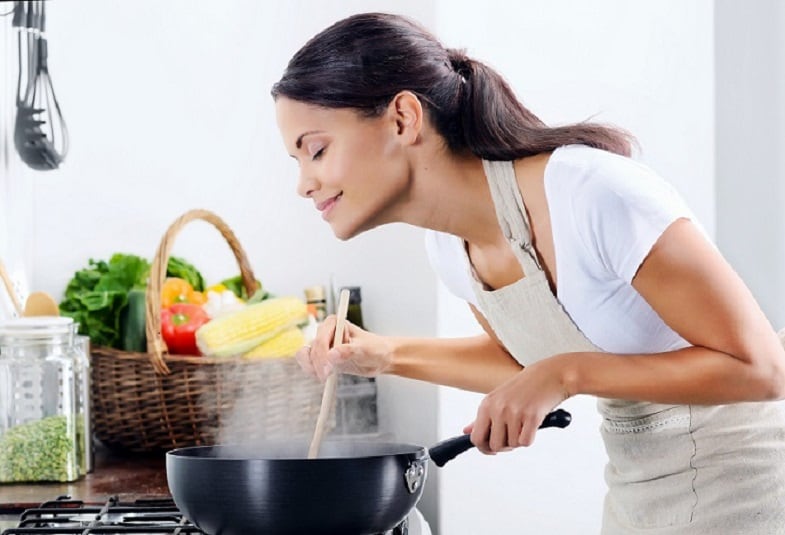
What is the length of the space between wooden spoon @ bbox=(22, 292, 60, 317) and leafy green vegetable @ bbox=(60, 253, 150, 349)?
0.21 m

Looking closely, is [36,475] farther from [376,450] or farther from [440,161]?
[440,161]

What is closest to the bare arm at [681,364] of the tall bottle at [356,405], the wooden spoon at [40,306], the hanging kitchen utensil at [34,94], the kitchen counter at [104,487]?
the kitchen counter at [104,487]

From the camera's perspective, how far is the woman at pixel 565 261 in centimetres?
116

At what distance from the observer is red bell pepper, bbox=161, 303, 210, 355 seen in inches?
79.7

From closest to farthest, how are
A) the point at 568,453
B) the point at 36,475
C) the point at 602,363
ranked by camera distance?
the point at 602,363, the point at 36,475, the point at 568,453

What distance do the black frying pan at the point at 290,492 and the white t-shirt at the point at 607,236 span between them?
0.29 metres

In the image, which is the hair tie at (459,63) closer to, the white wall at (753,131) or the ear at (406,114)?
the ear at (406,114)

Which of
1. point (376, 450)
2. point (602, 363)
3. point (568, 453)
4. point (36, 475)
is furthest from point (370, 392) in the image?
point (602, 363)

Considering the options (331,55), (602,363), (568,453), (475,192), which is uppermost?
(331,55)

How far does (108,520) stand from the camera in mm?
1308

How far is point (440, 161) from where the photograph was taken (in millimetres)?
1368

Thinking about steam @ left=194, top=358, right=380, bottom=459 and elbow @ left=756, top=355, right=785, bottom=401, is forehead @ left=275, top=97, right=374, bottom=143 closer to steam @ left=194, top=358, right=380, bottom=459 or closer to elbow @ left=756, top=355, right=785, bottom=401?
elbow @ left=756, top=355, right=785, bottom=401

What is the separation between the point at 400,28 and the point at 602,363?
0.47 metres

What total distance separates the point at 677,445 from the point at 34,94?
4.59ft
